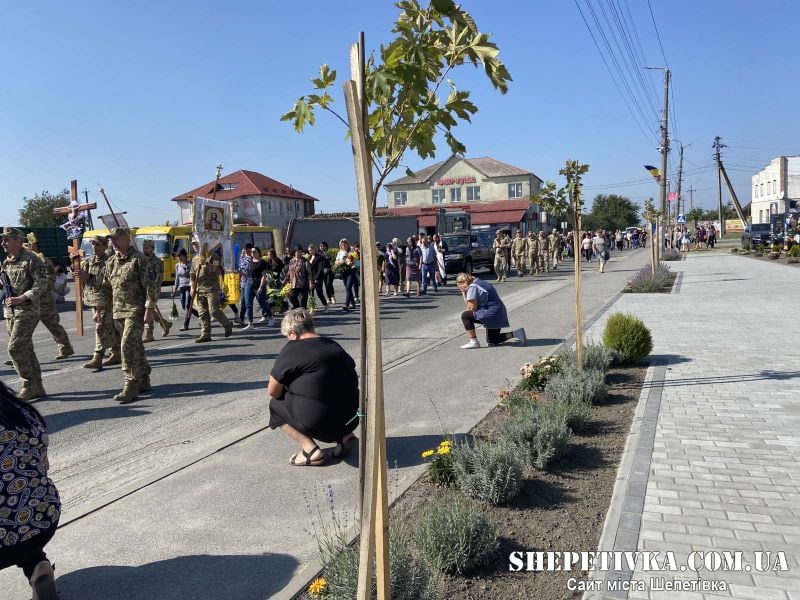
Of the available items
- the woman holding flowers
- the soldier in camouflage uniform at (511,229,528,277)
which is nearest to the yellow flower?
the woman holding flowers

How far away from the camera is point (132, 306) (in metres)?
7.44

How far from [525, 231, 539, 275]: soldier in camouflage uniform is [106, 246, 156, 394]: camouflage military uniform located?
20739 millimetres

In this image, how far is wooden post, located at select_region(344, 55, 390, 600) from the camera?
7.78ft

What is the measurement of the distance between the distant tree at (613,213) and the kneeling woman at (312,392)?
106m

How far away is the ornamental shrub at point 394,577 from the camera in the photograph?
2.80 m

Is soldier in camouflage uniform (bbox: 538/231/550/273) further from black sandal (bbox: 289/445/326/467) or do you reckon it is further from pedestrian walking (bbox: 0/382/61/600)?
pedestrian walking (bbox: 0/382/61/600)

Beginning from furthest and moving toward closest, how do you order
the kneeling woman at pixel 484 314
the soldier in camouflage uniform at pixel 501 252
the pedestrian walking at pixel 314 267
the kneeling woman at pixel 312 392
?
1. the soldier in camouflage uniform at pixel 501 252
2. the pedestrian walking at pixel 314 267
3. the kneeling woman at pixel 484 314
4. the kneeling woman at pixel 312 392

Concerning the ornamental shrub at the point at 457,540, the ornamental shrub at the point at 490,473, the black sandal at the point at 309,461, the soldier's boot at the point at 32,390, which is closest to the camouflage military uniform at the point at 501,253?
the soldier's boot at the point at 32,390

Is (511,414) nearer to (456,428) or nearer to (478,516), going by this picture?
(456,428)

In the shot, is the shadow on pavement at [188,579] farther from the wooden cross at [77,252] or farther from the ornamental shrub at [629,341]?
the wooden cross at [77,252]

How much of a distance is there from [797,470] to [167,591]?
4160mm

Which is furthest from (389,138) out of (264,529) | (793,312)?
(793,312)

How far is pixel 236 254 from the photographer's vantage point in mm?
27297

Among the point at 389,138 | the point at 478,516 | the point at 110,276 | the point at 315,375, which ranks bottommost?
the point at 478,516
